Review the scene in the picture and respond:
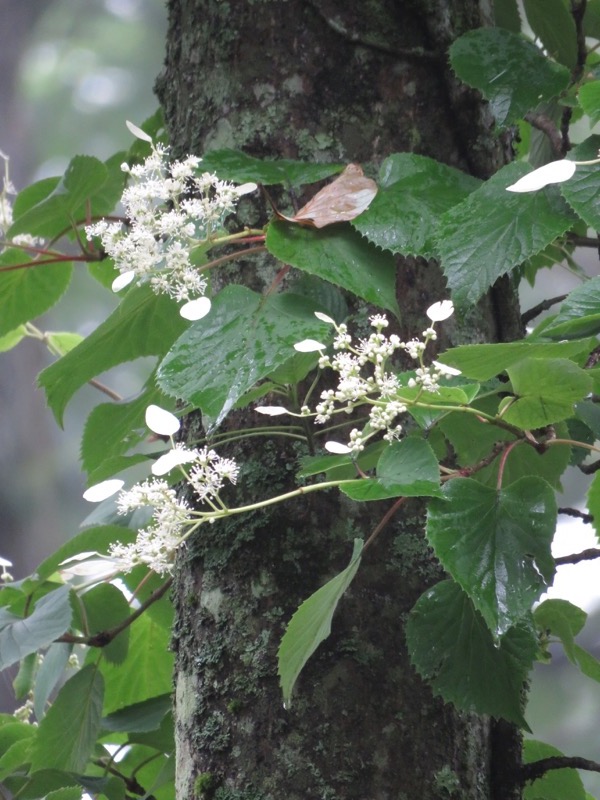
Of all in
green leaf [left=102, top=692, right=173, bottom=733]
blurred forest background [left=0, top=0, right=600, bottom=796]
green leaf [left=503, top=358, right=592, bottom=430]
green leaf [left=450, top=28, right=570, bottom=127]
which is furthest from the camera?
blurred forest background [left=0, top=0, right=600, bottom=796]

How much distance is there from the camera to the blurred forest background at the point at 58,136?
96.3 inches

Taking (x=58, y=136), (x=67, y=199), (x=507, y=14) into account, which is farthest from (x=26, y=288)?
(x=58, y=136)

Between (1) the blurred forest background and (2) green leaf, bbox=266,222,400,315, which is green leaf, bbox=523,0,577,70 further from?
(1) the blurred forest background

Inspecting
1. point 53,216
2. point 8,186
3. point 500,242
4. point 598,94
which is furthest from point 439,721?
point 8,186

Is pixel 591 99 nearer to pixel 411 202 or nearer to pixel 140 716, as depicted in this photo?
pixel 411 202

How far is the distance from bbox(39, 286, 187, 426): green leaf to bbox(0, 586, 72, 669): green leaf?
16 cm

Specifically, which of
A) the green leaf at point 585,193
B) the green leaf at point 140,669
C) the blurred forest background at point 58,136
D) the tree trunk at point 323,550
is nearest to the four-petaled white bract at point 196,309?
the tree trunk at point 323,550

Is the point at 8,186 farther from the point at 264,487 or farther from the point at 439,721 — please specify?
the point at 439,721

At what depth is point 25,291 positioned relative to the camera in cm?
84

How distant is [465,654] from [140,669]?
0.48 meters

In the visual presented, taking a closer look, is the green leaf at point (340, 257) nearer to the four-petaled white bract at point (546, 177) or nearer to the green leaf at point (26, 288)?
the four-petaled white bract at point (546, 177)

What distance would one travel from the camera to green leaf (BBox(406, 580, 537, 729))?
50 centimetres

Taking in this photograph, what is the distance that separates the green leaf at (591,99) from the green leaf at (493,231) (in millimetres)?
62

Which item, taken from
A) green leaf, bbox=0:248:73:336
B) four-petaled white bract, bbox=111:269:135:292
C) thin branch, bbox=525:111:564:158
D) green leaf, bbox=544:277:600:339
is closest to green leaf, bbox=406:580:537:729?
green leaf, bbox=544:277:600:339
